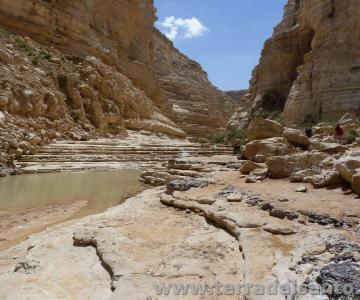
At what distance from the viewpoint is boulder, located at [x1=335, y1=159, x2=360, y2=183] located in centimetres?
553

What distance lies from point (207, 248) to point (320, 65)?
1837cm

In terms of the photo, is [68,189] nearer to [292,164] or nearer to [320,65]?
[292,164]

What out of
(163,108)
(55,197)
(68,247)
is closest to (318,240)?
(68,247)

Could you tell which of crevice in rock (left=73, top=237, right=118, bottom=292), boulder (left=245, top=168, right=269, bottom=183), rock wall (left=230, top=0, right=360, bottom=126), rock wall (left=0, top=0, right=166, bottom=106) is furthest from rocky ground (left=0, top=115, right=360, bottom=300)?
rock wall (left=0, top=0, right=166, bottom=106)

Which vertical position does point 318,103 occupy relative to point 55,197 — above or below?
above

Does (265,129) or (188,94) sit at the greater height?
(188,94)

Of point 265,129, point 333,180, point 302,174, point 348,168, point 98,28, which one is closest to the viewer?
point 348,168

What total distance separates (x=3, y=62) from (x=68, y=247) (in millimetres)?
14759

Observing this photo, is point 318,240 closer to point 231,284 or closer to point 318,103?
point 231,284

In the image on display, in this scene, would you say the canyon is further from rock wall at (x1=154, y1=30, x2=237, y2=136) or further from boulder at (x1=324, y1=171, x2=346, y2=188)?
rock wall at (x1=154, y1=30, x2=237, y2=136)

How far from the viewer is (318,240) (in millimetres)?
3377

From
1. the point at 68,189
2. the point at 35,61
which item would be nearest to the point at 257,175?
the point at 68,189

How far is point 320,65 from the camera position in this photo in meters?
19.4

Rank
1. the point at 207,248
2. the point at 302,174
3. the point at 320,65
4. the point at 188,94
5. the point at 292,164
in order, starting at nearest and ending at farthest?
the point at 207,248
the point at 302,174
the point at 292,164
the point at 320,65
the point at 188,94
